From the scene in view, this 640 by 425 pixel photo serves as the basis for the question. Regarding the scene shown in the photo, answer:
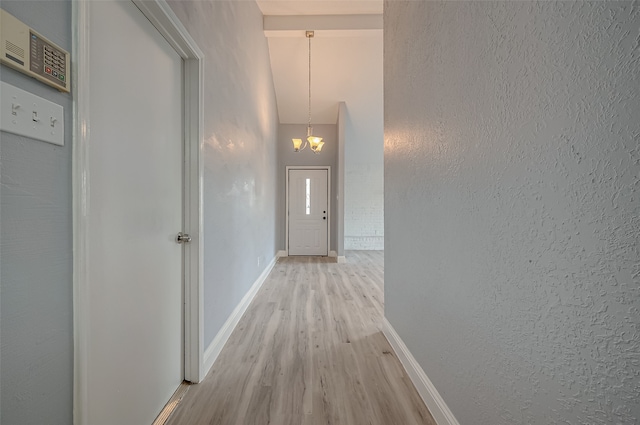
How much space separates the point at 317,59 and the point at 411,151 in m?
3.82

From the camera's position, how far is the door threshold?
4.23 ft

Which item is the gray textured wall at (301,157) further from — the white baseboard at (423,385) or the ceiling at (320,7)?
the white baseboard at (423,385)

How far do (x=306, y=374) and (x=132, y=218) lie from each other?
135 cm

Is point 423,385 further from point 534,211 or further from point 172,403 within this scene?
point 172,403

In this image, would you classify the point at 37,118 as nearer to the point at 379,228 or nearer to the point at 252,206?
the point at 252,206

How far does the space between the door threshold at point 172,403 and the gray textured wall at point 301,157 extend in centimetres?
443

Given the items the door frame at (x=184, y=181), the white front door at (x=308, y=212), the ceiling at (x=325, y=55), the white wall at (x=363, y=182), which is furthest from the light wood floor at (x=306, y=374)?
the white wall at (x=363, y=182)

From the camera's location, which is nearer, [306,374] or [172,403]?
[172,403]

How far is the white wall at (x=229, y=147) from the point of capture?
1730mm

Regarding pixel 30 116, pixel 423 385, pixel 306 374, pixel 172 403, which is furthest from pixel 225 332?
pixel 30 116

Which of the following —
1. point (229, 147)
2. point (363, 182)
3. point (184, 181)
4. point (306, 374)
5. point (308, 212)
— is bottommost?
Answer: point (306, 374)

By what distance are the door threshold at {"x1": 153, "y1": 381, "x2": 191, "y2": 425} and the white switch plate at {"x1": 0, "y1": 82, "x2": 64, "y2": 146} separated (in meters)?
1.34

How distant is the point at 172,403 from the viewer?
1.39 m

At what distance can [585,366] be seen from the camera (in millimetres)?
593
